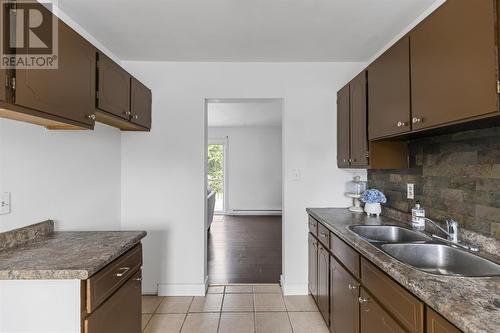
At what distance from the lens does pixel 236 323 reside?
2285mm

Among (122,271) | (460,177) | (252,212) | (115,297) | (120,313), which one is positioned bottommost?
(252,212)

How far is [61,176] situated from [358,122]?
2.43 meters

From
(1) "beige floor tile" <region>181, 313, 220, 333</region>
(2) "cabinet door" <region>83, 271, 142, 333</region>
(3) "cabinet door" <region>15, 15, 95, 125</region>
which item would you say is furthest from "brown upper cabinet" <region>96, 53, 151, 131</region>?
(1) "beige floor tile" <region>181, 313, 220, 333</region>

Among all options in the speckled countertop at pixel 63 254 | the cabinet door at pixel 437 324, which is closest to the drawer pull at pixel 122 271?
the speckled countertop at pixel 63 254

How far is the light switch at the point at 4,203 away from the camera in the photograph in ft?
4.74

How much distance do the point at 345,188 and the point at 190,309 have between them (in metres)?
2.02

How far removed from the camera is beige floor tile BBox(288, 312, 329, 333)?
7.16 ft

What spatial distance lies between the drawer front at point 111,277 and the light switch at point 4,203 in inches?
27.2

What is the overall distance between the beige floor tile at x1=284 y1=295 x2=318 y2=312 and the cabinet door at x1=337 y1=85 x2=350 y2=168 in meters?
1.42

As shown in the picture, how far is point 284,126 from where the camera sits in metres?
2.82

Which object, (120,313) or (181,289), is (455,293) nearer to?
(120,313)

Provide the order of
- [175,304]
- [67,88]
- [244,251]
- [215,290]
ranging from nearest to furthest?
[67,88] < [175,304] < [215,290] < [244,251]

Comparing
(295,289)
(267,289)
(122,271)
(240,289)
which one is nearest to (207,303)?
(240,289)

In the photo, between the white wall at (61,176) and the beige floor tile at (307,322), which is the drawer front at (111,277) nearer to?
the white wall at (61,176)
